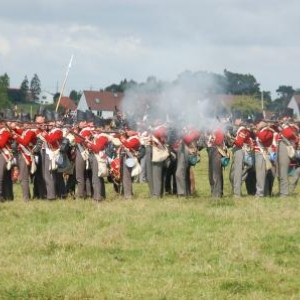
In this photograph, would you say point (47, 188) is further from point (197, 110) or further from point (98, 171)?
point (197, 110)

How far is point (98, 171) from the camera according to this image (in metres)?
16.6

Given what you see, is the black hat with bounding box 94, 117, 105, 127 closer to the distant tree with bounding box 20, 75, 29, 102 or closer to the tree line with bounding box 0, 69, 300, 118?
the tree line with bounding box 0, 69, 300, 118

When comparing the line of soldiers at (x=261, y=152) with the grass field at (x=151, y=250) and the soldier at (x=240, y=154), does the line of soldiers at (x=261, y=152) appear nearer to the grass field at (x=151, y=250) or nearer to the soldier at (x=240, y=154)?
the soldier at (x=240, y=154)

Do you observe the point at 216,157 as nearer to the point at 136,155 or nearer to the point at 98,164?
the point at 136,155

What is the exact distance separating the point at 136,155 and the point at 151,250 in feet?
20.8

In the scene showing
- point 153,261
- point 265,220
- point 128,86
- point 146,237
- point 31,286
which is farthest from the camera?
point 128,86

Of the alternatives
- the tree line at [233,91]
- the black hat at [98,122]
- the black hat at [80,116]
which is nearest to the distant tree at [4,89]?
the tree line at [233,91]

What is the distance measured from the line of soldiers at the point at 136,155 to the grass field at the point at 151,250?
1416 mm

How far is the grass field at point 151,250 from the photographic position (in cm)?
881

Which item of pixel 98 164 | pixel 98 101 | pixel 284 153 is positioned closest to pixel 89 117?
pixel 98 164

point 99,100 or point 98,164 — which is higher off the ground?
point 99,100

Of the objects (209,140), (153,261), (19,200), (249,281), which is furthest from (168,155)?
(249,281)

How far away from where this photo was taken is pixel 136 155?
17.0 metres

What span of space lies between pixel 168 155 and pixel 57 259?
726cm
